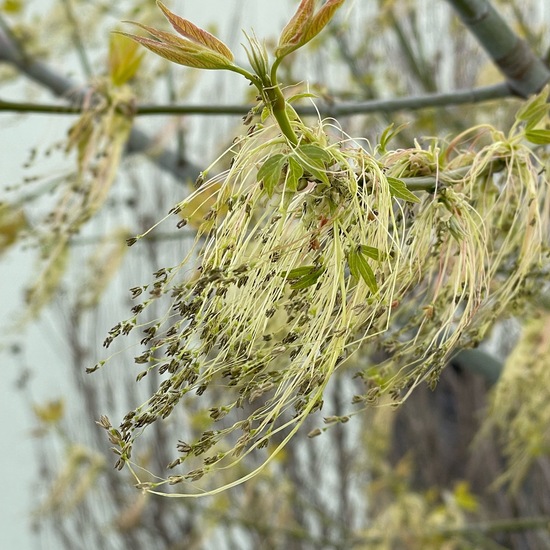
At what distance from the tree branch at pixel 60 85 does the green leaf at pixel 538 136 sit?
612 millimetres

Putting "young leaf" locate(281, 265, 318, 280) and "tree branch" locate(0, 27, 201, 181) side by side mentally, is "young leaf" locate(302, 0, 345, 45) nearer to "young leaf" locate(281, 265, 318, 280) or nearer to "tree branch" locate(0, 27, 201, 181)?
"young leaf" locate(281, 265, 318, 280)

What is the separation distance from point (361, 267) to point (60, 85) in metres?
0.77

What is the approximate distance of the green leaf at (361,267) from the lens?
0.36 meters

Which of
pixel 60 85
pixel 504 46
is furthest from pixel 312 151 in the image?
pixel 60 85

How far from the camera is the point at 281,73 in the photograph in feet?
3.80

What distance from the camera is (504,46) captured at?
60 centimetres

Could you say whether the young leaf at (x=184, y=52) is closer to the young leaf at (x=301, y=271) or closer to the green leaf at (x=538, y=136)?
the young leaf at (x=301, y=271)

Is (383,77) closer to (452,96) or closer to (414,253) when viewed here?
(452,96)

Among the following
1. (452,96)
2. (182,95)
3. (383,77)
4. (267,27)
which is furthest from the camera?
(267,27)

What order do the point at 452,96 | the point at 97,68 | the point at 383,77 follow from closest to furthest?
1. the point at 452,96
2. the point at 97,68
3. the point at 383,77

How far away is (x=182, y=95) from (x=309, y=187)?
3.42 ft

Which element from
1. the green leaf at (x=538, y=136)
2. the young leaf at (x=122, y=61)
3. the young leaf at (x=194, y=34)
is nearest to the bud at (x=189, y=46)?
the young leaf at (x=194, y=34)

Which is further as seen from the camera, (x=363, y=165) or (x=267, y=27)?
(x=267, y=27)

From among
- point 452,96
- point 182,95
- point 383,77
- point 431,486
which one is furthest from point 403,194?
point 431,486
